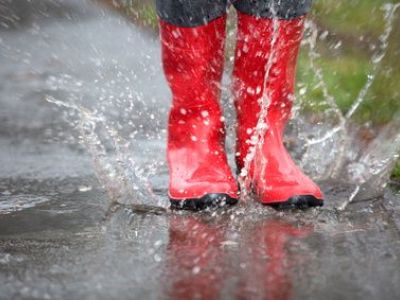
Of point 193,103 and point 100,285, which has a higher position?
point 193,103

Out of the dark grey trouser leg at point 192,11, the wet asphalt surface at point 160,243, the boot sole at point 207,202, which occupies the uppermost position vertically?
the dark grey trouser leg at point 192,11

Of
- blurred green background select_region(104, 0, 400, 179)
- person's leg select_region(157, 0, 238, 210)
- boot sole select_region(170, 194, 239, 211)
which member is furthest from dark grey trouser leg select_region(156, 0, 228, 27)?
blurred green background select_region(104, 0, 400, 179)

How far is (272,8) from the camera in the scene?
1.97 metres

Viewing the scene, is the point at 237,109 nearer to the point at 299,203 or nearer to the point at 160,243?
the point at 299,203

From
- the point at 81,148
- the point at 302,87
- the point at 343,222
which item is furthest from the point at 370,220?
the point at 302,87

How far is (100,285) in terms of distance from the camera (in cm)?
139

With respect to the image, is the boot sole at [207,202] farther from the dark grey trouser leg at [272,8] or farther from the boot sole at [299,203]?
the dark grey trouser leg at [272,8]

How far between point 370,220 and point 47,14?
4151mm

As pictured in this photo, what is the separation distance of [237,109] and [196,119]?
5.3 inches

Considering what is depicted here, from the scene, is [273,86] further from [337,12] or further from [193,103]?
[337,12]

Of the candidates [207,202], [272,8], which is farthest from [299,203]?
[272,8]

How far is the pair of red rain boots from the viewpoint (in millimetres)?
1966

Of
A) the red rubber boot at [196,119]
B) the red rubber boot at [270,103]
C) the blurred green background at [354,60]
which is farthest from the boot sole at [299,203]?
the blurred green background at [354,60]

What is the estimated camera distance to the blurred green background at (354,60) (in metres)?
3.09
